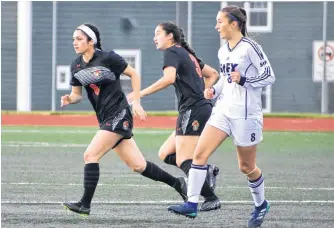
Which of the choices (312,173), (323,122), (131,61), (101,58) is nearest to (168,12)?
(131,61)

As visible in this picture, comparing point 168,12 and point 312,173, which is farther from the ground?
point 168,12

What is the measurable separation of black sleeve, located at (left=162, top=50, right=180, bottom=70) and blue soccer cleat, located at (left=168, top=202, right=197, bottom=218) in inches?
65.4

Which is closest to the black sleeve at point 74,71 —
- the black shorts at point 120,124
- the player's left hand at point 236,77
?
the black shorts at point 120,124

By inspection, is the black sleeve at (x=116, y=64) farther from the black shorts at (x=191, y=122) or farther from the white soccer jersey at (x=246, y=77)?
the white soccer jersey at (x=246, y=77)

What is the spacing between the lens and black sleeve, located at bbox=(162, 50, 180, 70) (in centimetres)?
1146

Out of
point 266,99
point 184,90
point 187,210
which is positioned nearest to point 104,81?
point 184,90

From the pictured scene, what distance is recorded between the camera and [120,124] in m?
11.1

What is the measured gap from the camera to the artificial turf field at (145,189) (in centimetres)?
1060

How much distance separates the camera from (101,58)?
1125 centimetres

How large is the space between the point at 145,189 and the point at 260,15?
22273 mm

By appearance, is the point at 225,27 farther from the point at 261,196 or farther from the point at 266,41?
the point at 266,41

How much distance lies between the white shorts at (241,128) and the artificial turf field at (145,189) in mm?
724

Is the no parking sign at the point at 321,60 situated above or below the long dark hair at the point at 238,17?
below

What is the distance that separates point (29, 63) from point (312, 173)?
69.2 ft
